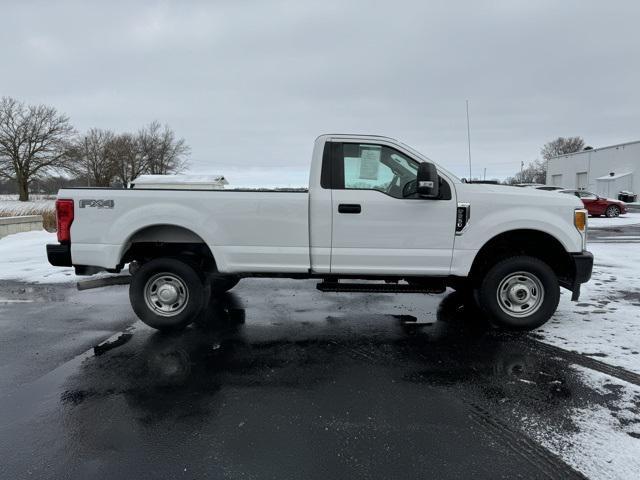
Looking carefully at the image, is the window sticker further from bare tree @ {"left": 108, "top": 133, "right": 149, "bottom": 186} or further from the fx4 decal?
bare tree @ {"left": 108, "top": 133, "right": 149, "bottom": 186}

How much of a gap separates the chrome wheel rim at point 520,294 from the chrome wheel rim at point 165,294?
12.2 feet

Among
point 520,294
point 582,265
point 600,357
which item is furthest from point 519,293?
point 600,357

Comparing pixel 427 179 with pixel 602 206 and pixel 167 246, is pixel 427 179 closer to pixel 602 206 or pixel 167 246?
pixel 167 246

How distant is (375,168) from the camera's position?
16.5 ft

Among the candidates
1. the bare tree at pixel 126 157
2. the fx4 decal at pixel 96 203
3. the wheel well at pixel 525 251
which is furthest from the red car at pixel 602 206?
the bare tree at pixel 126 157

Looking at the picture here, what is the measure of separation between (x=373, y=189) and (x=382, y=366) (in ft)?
6.40

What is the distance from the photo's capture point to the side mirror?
4512mm

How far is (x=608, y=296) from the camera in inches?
263

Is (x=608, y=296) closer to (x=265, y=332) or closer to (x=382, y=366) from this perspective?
(x=382, y=366)

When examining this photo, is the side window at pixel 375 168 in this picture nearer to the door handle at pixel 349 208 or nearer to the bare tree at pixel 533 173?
the door handle at pixel 349 208

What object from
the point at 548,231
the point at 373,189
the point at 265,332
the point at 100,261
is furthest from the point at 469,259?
the point at 100,261

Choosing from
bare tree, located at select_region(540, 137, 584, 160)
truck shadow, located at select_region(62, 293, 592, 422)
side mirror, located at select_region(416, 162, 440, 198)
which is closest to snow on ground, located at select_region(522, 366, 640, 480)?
truck shadow, located at select_region(62, 293, 592, 422)

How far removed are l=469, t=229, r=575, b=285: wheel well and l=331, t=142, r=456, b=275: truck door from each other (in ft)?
2.00

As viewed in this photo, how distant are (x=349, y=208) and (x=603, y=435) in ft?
9.84
